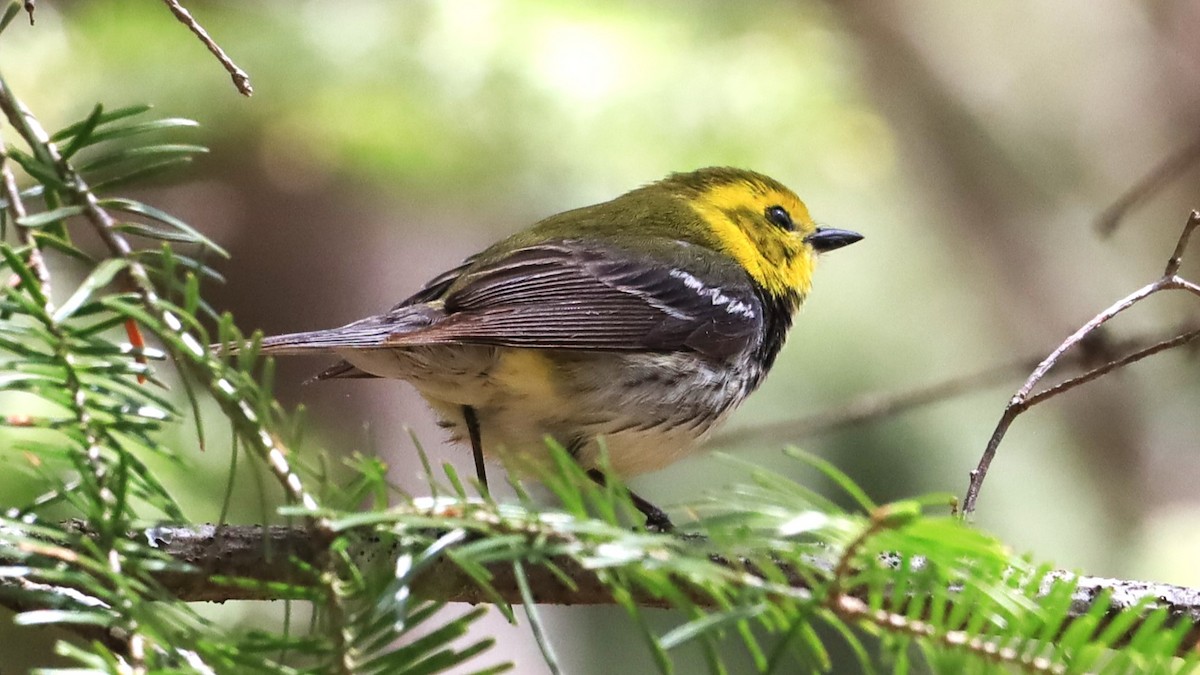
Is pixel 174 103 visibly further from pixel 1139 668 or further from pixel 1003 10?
pixel 1003 10

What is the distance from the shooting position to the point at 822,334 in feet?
11.2

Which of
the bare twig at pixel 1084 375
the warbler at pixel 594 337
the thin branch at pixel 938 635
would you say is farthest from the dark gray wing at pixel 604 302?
the thin branch at pixel 938 635

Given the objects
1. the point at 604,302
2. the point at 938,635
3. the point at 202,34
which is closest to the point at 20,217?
the point at 202,34

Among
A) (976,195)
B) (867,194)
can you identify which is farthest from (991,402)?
(976,195)

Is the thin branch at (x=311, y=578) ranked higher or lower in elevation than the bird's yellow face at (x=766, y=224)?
lower

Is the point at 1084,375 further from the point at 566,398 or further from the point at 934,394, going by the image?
the point at 566,398

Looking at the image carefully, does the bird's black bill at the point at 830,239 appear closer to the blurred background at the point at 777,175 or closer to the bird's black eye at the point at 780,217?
the bird's black eye at the point at 780,217

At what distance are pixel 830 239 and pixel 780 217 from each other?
0.46 ft

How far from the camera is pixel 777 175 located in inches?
128

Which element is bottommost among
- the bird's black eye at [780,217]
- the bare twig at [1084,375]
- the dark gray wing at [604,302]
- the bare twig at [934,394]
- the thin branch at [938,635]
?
the thin branch at [938,635]

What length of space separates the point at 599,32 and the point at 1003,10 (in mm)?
2760

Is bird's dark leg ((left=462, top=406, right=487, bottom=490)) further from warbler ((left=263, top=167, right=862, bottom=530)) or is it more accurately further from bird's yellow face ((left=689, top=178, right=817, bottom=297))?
bird's yellow face ((left=689, top=178, right=817, bottom=297))

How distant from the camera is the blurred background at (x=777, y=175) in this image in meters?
2.61

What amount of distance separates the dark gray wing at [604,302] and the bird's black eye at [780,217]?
0.25 m
